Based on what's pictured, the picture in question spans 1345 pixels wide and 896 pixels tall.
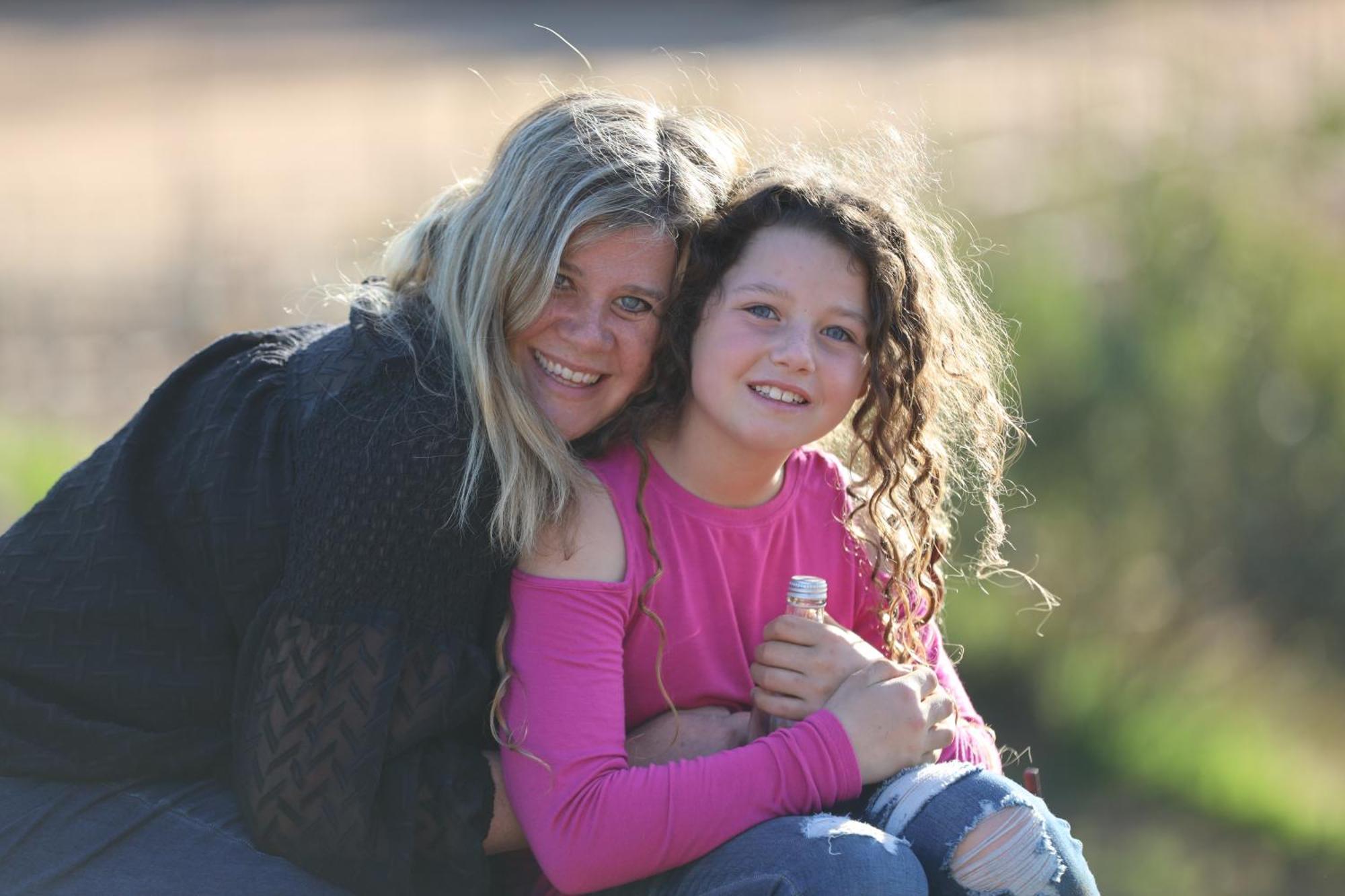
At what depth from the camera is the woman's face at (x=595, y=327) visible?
2.49 metres

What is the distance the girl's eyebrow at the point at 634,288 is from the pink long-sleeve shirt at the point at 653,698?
27 centimetres

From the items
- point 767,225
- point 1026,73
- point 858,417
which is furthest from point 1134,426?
point 1026,73

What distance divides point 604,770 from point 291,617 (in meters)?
0.52

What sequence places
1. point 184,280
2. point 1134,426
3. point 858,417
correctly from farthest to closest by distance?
point 184,280, point 1134,426, point 858,417

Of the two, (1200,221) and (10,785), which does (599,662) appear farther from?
(1200,221)

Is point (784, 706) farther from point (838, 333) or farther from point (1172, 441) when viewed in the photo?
point (1172, 441)

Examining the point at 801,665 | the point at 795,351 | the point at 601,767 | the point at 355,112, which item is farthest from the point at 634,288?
the point at 355,112

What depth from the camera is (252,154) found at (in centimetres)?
1274

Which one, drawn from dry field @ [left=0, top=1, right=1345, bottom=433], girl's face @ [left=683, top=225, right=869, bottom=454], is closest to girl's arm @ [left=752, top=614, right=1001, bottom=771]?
girl's face @ [left=683, top=225, right=869, bottom=454]

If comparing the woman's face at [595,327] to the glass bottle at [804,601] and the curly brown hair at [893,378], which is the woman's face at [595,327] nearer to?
the curly brown hair at [893,378]

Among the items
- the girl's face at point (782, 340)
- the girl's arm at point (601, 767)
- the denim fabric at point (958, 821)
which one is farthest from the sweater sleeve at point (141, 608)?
the denim fabric at point (958, 821)

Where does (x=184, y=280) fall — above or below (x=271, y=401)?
below

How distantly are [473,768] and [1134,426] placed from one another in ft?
10.0

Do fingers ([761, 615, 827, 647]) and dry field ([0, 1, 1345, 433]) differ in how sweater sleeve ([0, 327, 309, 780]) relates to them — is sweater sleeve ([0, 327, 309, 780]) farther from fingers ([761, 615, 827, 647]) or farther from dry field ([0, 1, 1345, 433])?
dry field ([0, 1, 1345, 433])
